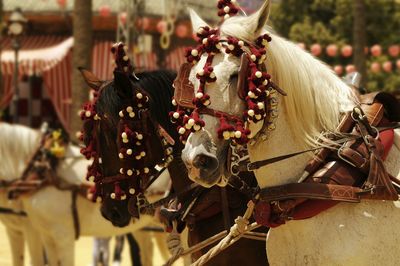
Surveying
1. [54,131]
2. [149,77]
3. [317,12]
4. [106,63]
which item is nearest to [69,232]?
[54,131]

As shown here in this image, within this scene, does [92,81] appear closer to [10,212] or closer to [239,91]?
[239,91]

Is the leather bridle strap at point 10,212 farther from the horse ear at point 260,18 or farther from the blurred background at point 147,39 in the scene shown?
the blurred background at point 147,39

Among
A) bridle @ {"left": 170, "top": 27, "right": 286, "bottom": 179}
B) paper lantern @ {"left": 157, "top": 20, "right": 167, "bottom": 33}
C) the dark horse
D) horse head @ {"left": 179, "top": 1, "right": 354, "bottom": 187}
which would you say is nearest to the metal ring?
paper lantern @ {"left": 157, "top": 20, "right": 167, "bottom": 33}

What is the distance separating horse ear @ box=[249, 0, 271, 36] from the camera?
4.39 m

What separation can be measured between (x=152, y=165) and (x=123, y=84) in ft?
2.01

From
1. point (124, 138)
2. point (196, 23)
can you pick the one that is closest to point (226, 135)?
point (196, 23)

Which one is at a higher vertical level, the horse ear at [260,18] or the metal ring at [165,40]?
the horse ear at [260,18]

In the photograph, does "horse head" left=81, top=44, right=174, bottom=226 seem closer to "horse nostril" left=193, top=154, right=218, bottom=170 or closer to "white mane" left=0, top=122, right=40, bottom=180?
"horse nostril" left=193, top=154, right=218, bottom=170

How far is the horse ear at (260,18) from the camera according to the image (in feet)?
14.4

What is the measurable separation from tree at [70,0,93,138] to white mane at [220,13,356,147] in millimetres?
9114

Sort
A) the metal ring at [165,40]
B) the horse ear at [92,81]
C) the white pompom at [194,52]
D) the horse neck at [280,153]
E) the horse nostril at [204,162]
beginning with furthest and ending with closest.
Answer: the metal ring at [165,40] < the horse ear at [92,81] < the horse neck at [280,153] < the white pompom at [194,52] < the horse nostril at [204,162]

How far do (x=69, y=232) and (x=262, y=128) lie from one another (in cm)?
550

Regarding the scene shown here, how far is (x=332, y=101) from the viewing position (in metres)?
4.85

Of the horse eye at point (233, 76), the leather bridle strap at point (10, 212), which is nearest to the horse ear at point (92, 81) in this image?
the horse eye at point (233, 76)
